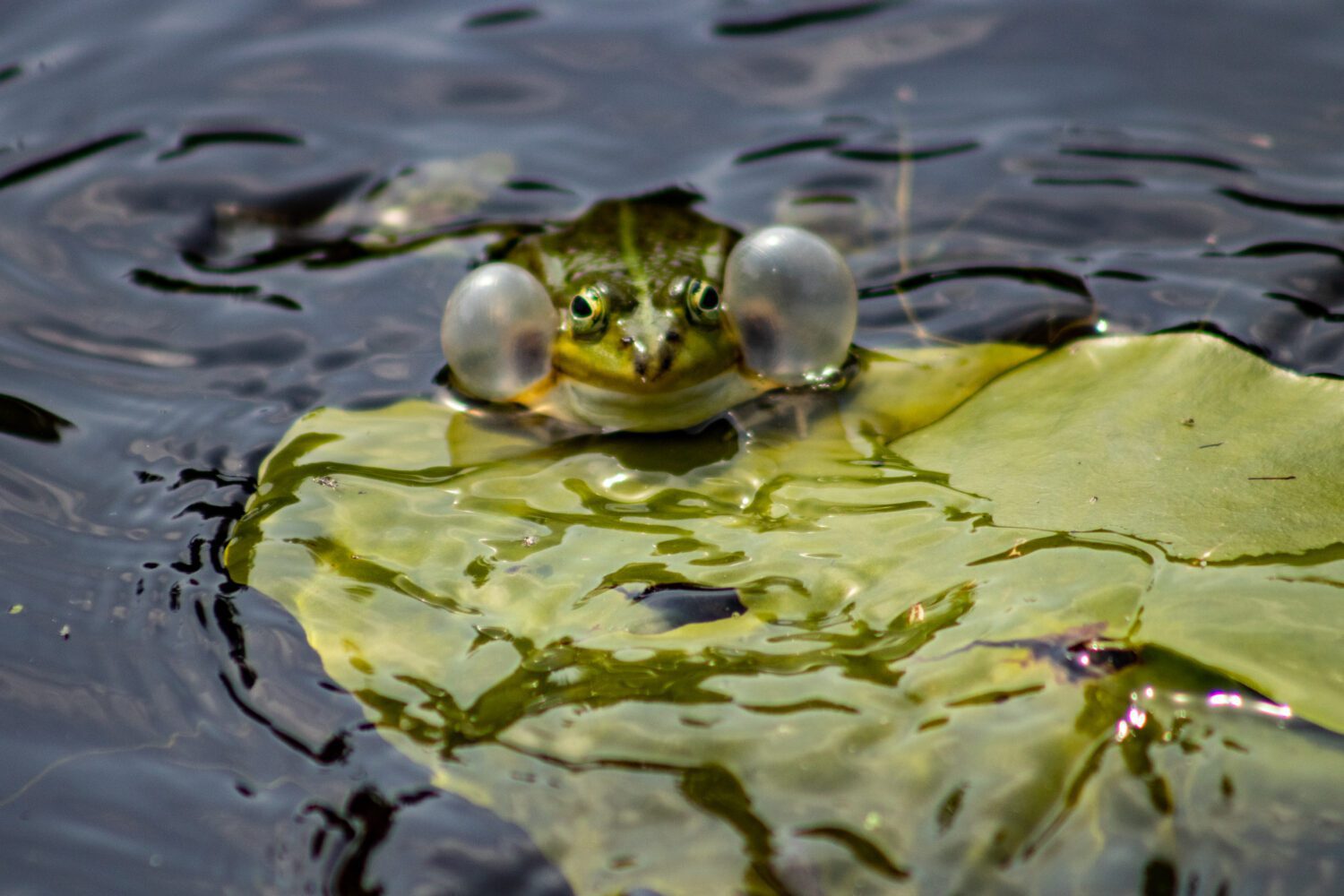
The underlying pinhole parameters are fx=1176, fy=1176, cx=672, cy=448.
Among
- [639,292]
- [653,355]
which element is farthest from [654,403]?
[639,292]

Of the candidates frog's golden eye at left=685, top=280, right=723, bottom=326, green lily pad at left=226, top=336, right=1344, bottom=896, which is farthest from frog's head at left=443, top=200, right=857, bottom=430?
green lily pad at left=226, top=336, right=1344, bottom=896

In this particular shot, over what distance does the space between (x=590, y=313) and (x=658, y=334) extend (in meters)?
0.21

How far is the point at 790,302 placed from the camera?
103 inches

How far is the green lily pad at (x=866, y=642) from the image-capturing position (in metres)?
1.54

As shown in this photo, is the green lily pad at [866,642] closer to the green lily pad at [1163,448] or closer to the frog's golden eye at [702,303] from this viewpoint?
the green lily pad at [1163,448]

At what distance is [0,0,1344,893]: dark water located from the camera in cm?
182

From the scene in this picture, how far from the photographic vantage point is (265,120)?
3.86m

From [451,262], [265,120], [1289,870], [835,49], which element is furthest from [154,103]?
[1289,870]

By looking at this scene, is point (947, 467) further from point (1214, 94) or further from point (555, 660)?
point (1214, 94)

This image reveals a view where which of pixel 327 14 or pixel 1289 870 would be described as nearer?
pixel 1289 870

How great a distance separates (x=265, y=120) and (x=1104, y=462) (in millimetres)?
2952

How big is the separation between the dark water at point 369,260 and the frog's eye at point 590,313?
0.43m

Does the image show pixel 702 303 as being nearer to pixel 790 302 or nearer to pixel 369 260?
pixel 790 302

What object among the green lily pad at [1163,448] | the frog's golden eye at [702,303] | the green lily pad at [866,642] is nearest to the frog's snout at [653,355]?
the frog's golden eye at [702,303]
